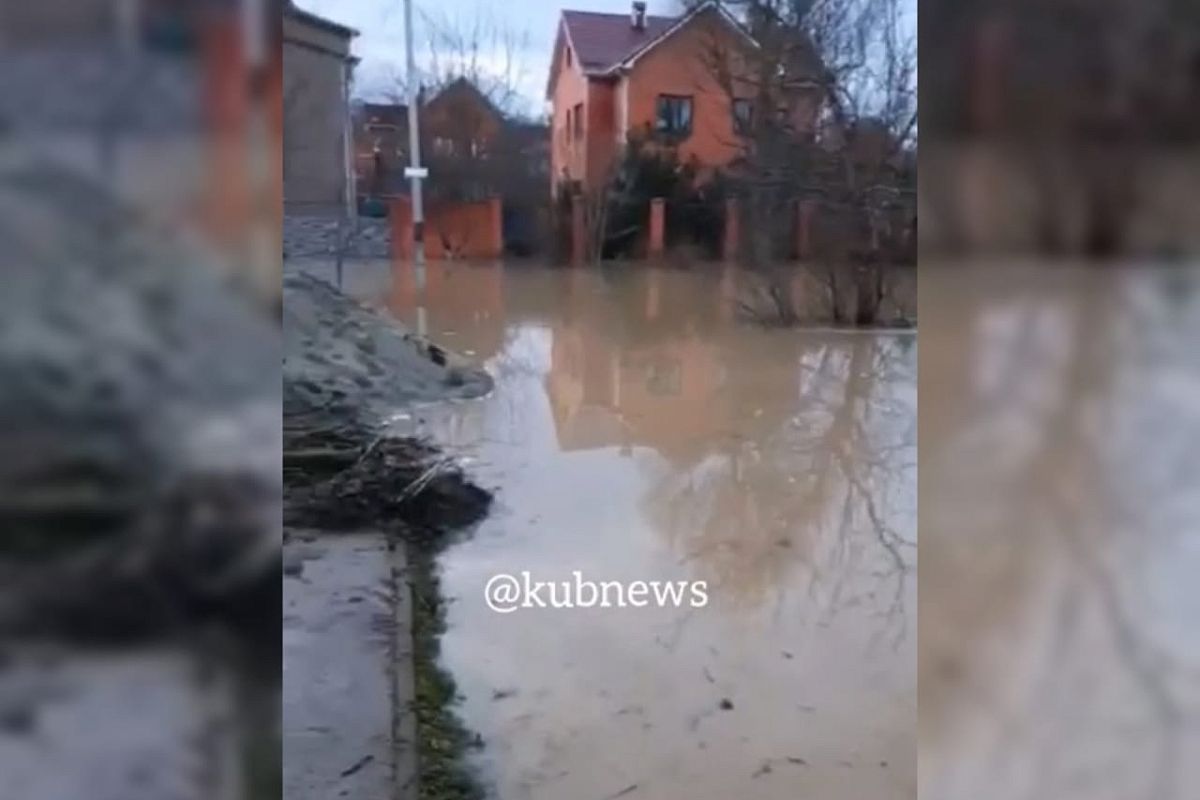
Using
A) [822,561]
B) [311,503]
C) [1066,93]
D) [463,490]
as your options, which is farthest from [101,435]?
[1066,93]

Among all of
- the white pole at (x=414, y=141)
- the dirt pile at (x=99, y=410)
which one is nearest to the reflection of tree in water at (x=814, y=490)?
the white pole at (x=414, y=141)

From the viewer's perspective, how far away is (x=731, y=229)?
113 cm

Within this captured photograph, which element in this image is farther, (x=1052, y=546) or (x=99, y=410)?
(x=1052, y=546)

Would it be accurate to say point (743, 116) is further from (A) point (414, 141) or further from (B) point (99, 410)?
(B) point (99, 410)

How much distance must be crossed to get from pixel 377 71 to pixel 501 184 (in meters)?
0.16

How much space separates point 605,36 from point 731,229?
0.22 metres

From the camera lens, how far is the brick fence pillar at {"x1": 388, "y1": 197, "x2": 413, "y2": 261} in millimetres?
1100

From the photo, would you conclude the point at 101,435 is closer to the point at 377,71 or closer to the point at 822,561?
the point at 377,71

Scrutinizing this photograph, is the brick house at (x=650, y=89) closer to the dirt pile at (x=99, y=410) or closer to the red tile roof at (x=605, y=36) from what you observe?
the red tile roof at (x=605, y=36)

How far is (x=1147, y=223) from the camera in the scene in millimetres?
1221

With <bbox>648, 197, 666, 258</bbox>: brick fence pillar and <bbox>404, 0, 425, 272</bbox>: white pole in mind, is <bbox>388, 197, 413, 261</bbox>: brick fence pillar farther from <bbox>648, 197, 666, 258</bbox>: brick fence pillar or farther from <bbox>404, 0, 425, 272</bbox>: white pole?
<bbox>648, 197, 666, 258</bbox>: brick fence pillar

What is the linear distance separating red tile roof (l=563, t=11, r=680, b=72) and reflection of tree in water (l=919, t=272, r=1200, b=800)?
0.39m

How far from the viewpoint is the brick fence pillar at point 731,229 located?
1134 mm

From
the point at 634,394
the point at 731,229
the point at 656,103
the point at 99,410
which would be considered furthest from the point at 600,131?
the point at 99,410
